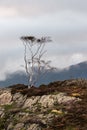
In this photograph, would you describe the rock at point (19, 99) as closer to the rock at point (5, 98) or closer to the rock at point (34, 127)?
the rock at point (5, 98)

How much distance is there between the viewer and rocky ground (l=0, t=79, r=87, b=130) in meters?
50.2

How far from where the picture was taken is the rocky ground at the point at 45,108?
5016 centimetres

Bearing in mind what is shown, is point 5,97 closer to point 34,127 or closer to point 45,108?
point 45,108

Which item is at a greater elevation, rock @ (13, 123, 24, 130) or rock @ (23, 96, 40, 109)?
rock @ (23, 96, 40, 109)

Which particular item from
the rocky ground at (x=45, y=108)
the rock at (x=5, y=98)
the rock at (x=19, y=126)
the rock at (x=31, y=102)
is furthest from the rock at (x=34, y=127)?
the rock at (x=5, y=98)

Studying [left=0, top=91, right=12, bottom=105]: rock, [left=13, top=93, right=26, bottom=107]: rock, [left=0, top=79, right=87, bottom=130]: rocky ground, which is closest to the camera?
[left=0, top=79, right=87, bottom=130]: rocky ground

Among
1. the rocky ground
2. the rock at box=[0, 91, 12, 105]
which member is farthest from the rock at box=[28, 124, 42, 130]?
the rock at box=[0, 91, 12, 105]

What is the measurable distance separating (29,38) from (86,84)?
2627 cm

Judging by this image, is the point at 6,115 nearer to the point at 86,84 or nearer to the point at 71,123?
the point at 71,123

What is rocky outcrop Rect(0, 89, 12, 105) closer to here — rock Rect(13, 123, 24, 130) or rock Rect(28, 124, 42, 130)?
rock Rect(13, 123, 24, 130)

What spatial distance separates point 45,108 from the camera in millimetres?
54844

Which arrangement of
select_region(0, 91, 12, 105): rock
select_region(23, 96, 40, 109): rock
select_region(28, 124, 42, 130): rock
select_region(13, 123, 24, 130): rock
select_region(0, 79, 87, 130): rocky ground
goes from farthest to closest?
select_region(0, 91, 12, 105): rock
select_region(23, 96, 40, 109): rock
select_region(13, 123, 24, 130): rock
select_region(0, 79, 87, 130): rocky ground
select_region(28, 124, 42, 130): rock

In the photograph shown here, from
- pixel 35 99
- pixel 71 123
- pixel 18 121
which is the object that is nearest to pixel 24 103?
pixel 35 99

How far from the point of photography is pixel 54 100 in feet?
186
